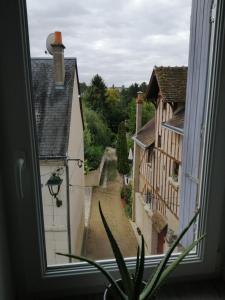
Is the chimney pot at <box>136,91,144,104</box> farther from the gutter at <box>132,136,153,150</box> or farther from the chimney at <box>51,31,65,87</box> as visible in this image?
the chimney at <box>51,31,65,87</box>

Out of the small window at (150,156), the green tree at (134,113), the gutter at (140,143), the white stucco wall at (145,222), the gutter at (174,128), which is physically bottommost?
the white stucco wall at (145,222)

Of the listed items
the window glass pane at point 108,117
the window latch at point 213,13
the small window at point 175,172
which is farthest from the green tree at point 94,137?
the window latch at point 213,13

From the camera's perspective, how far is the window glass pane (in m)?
0.93

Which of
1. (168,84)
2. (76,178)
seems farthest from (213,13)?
(76,178)

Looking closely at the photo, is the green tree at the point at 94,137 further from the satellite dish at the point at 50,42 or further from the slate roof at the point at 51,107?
the satellite dish at the point at 50,42

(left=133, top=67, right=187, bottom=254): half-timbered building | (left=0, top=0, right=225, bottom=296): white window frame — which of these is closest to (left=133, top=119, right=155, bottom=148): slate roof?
(left=133, top=67, right=187, bottom=254): half-timbered building

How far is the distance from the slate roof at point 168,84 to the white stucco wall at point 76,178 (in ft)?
0.96

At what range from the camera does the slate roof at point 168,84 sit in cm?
101

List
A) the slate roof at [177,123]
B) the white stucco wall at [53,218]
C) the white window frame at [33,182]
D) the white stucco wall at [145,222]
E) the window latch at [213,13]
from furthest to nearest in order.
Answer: the white stucco wall at [145,222], the slate roof at [177,123], the white stucco wall at [53,218], the window latch at [213,13], the white window frame at [33,182]

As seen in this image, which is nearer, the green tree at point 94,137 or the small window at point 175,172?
the green tree at point 94,137

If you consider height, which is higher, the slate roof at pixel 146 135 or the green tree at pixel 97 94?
the green tree at pixel 97 94

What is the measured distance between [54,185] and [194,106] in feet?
2.13

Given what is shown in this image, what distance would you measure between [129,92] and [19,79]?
44 centimetres

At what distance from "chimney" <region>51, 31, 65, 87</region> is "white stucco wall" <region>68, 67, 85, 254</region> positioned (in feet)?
0.20
